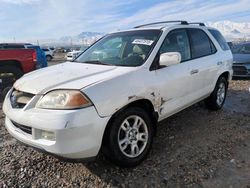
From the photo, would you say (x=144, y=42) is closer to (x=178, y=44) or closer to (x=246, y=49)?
(x=178, y=44)

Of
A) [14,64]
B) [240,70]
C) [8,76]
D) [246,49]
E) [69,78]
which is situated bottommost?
[240,70]

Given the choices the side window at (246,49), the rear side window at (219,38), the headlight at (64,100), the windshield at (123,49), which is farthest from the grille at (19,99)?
the side window at (246,49)

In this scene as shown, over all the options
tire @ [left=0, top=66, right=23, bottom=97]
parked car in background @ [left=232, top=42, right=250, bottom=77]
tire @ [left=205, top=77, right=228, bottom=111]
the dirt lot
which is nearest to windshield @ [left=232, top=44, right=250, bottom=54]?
parked car in background @ [left=232, top=42, right=250, bottom=77]

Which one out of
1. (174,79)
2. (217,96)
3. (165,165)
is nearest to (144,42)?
(174,79)

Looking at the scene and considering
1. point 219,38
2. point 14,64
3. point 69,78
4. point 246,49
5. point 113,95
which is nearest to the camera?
point 113,95

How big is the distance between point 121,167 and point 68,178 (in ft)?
2.10

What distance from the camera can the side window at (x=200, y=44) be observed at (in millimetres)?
4570

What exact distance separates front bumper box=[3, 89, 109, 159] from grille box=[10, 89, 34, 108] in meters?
0.15

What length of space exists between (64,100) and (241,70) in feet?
27.4

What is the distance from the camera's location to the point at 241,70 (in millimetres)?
9508

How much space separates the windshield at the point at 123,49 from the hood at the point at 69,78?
0.28 meters

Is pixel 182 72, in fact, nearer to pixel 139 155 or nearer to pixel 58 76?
pixel 139 155

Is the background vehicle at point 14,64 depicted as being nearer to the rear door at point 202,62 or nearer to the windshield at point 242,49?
the rear door at point 202,62

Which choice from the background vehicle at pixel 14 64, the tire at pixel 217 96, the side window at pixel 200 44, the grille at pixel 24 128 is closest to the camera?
the grille at pixel 24 128
